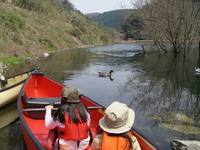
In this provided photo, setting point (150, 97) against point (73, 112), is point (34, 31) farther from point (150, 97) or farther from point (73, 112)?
point (73, 112)

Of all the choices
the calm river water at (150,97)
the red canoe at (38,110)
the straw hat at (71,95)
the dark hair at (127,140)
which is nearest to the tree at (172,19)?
the calm river water at (150,97)

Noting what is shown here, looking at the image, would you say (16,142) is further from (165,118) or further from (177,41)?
(177,41)

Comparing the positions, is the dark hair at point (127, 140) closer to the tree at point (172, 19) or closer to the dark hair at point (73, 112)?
the dark hair at point (73, 112)

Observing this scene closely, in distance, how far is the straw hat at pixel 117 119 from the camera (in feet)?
17.2

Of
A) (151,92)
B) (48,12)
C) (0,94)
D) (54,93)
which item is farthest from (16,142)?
(48,12)

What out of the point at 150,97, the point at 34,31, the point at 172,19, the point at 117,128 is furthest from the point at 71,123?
the point at 34,31

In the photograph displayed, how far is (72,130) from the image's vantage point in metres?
6.27

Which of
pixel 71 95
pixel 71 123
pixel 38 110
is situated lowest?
pixel 38 110

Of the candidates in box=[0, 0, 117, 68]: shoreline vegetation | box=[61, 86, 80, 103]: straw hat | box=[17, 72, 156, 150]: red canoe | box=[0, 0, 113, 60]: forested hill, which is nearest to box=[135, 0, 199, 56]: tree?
box=[0, 0, 117, 68]: shoreline vegetation

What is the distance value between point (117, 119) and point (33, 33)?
4566cm

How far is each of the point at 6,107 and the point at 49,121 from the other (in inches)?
343

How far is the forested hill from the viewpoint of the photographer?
38656 millimetres

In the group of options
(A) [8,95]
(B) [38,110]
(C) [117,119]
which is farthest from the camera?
(A) [8,95]

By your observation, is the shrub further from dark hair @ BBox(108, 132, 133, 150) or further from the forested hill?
dark hair @ BBox(108, 132, 133, 150)
